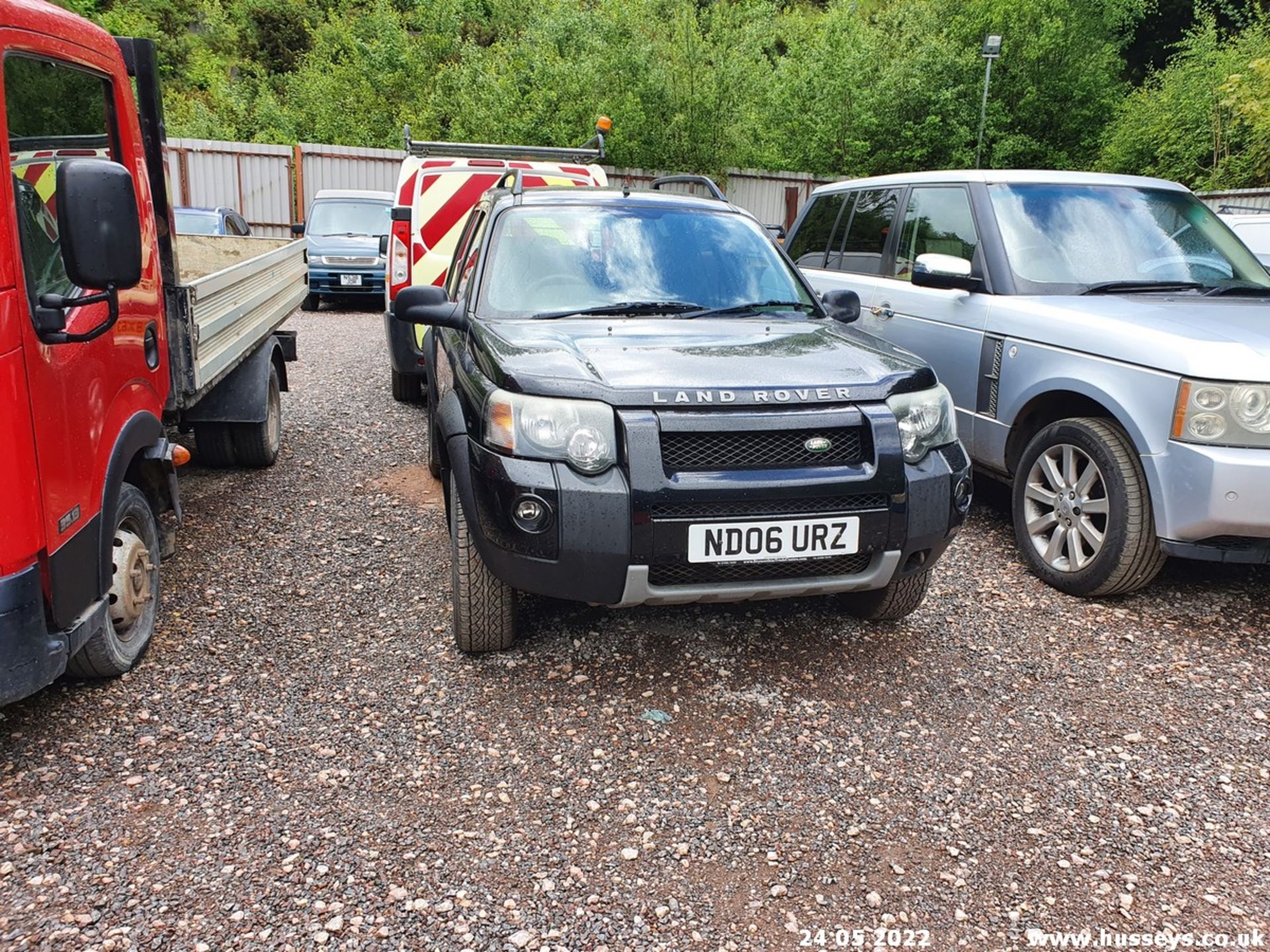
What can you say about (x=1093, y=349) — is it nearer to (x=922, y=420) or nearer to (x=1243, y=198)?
(x=922, y=420)

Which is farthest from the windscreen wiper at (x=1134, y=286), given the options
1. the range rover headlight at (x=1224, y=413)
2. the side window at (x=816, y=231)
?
the side window at (x=816, y=231)

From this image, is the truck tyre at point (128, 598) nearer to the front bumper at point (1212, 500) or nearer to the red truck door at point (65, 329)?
the red truck door at point (65, 329)

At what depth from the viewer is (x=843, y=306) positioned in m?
4.39

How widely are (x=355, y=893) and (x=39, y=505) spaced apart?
1380 millimetres

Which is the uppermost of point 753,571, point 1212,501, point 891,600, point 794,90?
point 794,90

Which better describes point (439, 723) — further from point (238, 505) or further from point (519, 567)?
point (238, 505)

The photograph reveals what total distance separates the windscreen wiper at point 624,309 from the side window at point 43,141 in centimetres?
172

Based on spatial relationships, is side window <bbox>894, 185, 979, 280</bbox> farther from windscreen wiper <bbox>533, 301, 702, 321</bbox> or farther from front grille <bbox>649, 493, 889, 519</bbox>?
front grille <bbox>649, 493, 889, 519</bbox>

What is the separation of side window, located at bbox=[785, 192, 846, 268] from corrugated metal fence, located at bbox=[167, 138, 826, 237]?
1200 cm

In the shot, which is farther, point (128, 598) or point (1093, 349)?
point (1093, 349)

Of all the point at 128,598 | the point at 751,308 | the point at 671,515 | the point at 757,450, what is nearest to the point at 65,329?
the point at 128,598

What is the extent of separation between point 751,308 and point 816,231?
3291 millimetres

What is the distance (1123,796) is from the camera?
287 cm

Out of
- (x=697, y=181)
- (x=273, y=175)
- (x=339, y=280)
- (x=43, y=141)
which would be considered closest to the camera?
(x=43, y=141)
